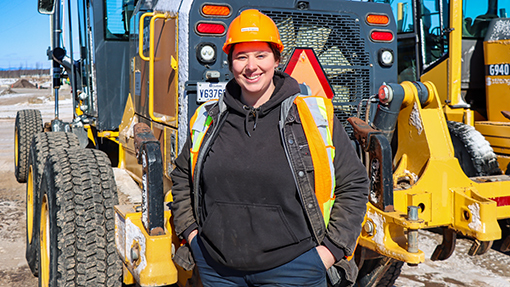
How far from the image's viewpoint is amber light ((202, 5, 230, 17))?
3256 millimetres

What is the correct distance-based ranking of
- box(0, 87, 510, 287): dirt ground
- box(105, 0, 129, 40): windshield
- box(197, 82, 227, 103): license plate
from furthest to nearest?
box(105, 0, 129, 40): windshield → box(0, 87, 510, 287): dirt ground → box(197, 82, 227, 103): license plate

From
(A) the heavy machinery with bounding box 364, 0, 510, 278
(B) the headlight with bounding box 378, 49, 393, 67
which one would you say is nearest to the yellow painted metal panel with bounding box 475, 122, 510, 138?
(A) the heavy machinery with bounding box 364, 0, 510, 278

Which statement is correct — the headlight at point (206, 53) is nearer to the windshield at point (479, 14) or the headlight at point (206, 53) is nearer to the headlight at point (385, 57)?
the headlight at point (385, 57)

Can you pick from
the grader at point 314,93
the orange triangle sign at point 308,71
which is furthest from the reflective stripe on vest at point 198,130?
the orange triangle sign at point 308,71

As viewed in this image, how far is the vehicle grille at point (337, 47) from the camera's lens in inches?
139

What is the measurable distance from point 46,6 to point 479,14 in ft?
15.5

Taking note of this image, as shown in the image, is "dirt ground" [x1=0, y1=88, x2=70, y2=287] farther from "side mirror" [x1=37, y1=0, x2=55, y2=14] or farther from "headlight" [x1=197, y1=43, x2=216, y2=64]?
"headlight" [x1=197, y1=43, x2=216, y2=64]

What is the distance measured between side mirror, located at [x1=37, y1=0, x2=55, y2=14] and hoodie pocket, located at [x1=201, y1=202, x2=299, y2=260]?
157 inches

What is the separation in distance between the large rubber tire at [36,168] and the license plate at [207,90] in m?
1.54

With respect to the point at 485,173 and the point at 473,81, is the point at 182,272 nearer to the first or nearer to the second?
the point at 485,173

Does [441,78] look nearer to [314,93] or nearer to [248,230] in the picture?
[314,93]

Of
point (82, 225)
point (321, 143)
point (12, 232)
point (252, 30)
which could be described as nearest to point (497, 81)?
point (321, 143)

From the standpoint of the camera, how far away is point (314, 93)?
3.64 meters

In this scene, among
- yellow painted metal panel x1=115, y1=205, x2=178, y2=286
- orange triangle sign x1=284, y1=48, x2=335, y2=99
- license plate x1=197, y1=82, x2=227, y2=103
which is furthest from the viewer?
orange triangle sign x1=284, y1=48, x2=335, y2=99
